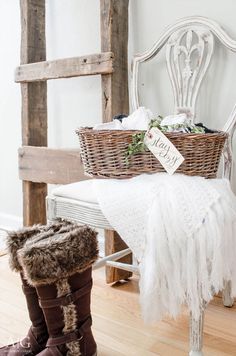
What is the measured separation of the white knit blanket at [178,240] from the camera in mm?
886

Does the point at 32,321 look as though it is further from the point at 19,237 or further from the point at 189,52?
the point at 189,52

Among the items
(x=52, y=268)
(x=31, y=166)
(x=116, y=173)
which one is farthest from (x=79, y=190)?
(x=31, y=166)

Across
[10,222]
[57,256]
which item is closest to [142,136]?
[57,256]

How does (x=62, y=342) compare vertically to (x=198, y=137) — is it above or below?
below

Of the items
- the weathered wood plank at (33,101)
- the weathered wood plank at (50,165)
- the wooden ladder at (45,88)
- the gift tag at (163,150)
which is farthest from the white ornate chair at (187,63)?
the weathered wood plank at (33,101)

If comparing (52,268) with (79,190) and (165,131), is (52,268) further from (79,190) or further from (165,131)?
(165,131)

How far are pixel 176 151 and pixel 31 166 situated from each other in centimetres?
108

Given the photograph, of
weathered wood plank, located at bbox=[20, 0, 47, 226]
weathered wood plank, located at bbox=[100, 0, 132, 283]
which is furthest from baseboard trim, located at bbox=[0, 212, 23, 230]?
weathered wood plank, located at bbox=[100, 0, 132, 283]

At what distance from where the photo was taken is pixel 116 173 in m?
1.06

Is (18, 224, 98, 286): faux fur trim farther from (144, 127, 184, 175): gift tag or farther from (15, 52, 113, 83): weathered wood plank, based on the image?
(15, 52, 113, 83): weathered wood plank

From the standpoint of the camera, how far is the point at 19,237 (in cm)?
115

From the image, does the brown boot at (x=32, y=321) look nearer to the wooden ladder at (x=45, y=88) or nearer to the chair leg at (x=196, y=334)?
the chair leg at (x=196, y=334)

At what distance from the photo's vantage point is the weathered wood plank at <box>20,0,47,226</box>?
74.3 inches

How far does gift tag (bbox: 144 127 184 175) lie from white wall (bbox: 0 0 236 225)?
1.90 feet
